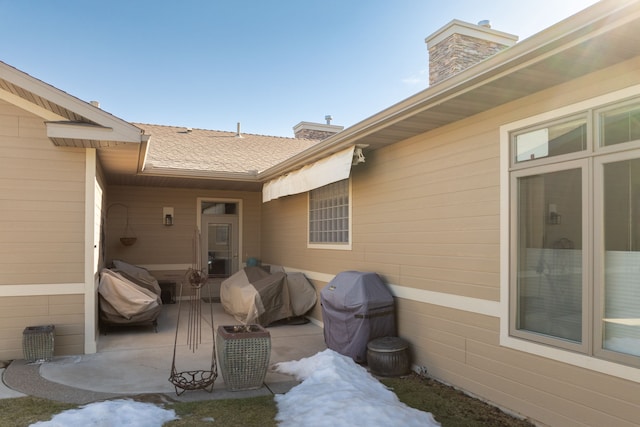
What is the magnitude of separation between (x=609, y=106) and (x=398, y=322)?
318cm

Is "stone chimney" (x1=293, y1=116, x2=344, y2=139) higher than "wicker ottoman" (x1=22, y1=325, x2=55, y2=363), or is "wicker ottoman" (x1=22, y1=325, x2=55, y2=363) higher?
"stone chimney" (x1=293, y1=116, x2=344, y2=139)

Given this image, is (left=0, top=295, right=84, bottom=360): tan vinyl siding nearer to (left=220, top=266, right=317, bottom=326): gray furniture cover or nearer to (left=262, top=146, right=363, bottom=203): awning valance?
(left=220, top=266, right=317, bottom=326): gray furniture cover

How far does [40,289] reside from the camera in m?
5.55

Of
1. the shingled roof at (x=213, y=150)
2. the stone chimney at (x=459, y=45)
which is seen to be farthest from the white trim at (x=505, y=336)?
the shingled roof at (x=213, y=150)

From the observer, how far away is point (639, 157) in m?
2.97

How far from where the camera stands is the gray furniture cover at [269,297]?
7230mm

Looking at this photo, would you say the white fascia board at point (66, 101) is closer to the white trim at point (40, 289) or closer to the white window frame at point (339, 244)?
the white trim at point (40, 289)

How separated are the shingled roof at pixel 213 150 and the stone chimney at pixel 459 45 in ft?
13.0

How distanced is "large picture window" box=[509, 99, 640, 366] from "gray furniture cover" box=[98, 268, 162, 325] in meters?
4.99

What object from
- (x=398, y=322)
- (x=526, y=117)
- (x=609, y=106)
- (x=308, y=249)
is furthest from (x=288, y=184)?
(x=609, y=106)

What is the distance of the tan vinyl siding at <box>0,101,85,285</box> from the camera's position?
17.9ft

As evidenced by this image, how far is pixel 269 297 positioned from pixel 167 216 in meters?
4.00

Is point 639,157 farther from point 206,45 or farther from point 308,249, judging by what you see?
point 206,45

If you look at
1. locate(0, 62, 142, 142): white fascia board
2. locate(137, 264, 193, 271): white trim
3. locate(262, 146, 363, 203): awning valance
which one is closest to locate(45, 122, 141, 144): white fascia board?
Result: locate(0, 62, 142, 142): white fascia board
